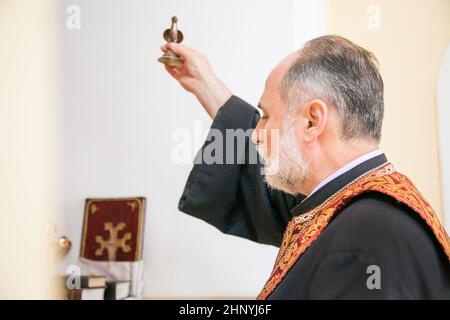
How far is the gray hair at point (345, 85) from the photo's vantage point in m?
0.98

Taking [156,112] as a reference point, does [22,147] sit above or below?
below

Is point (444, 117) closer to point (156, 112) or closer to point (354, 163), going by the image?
point (354, 163)

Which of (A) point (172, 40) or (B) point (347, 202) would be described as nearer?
(B) point (347, 202)

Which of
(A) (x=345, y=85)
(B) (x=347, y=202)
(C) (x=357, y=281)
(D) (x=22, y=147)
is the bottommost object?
(C) (x=357, y=281)

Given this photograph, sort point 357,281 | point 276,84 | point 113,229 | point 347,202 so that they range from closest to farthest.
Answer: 1. point 357,281
2. point 347,202
3. point 276,84
4. point 113,229

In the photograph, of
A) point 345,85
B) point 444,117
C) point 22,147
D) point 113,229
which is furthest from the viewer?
point 113,229

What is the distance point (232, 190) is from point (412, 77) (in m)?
0.94

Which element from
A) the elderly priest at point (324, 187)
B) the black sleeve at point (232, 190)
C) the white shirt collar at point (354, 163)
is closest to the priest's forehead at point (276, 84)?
the elderly priest at point (324, 187)

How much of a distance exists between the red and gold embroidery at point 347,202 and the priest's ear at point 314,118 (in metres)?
0.14

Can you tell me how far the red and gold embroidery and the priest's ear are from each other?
137mm

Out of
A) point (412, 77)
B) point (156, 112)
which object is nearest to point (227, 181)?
point (156, 112)

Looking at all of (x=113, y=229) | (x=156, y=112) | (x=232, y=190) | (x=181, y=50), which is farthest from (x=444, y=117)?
(x=113, y=229)

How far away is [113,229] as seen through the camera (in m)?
2.03

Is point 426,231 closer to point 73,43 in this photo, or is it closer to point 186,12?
point 186,12
